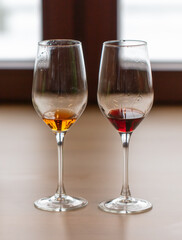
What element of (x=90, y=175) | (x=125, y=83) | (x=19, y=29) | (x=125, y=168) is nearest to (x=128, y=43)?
(x=125, y=83)

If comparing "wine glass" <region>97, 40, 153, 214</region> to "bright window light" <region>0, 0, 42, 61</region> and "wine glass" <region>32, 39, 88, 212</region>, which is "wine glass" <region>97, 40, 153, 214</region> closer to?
"wine glass" <region>32, 39, 88, 212</region>

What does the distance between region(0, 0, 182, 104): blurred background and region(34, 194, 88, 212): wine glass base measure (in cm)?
86

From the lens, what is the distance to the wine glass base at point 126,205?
932 mm

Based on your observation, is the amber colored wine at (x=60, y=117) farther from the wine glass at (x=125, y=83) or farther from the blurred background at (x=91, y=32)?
the blurred background at (x=91, y=32)

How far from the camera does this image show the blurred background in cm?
178

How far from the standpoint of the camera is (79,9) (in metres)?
1.78

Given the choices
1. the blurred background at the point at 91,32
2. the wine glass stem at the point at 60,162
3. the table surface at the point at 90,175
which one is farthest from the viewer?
the blurred background at the point at 91,32

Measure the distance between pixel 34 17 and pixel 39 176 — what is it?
834 mm

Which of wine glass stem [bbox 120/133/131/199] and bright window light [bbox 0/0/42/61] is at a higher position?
bright window light [bbox 0/0/42/61]

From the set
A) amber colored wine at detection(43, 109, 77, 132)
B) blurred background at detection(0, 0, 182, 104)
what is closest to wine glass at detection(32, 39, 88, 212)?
amber colored wine at detection(43, 109, 77, 132)

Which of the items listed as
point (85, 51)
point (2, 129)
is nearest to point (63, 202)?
point (2, 129)

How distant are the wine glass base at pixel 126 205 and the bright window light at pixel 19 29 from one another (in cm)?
96

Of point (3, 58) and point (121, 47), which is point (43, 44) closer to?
point (121, 47)

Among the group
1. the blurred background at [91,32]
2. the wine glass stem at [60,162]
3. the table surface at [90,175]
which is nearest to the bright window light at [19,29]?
the blurred background at [91,32]
